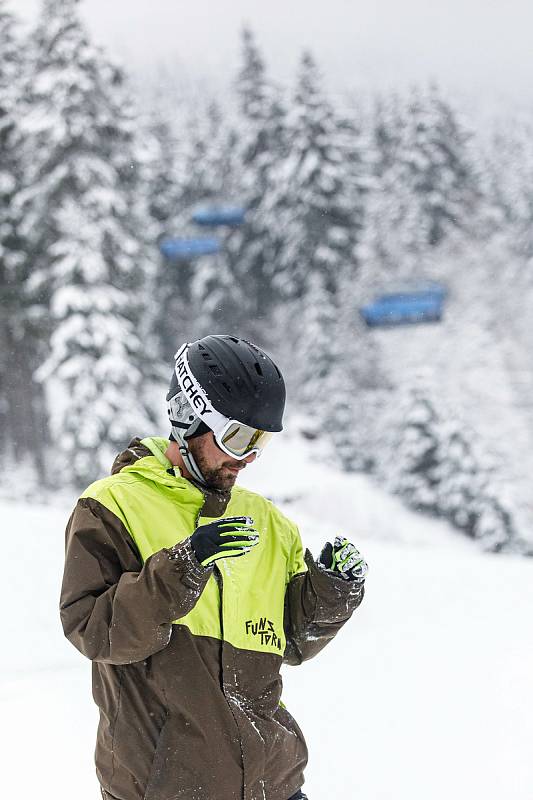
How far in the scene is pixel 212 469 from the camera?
2.05 metres

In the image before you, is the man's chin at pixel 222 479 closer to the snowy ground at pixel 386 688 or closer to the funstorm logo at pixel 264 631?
the funstorm logo at pixel 264 631

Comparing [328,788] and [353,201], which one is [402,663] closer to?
[328,788]

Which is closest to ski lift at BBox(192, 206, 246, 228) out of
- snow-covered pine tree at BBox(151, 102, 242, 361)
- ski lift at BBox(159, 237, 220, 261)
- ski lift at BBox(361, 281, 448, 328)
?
snow-covered pine tree at BBox(151, 102, 242, 361)

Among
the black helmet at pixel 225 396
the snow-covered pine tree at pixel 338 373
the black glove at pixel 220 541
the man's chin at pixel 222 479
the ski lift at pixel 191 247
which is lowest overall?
the snow-covered pine tree at pixel 338 373

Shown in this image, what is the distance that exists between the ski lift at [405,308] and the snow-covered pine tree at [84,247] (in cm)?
1310

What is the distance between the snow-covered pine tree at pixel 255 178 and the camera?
113 ft

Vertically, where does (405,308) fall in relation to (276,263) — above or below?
below

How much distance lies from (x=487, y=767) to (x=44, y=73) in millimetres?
20215

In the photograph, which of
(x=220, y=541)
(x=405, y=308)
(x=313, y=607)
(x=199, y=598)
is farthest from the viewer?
(x=405, y=308)

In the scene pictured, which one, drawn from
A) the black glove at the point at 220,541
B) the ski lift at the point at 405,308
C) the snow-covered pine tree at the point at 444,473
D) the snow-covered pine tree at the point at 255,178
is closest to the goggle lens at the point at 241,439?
the black glove at the point at 220,541

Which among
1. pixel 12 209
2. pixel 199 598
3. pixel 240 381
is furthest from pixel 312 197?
pixel 199 598

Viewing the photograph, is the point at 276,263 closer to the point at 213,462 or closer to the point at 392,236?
the point at 392,236

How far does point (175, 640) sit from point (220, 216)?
107ft

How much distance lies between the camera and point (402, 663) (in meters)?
5.20
